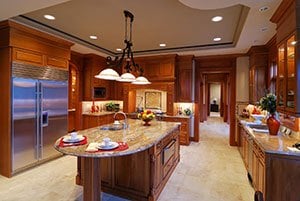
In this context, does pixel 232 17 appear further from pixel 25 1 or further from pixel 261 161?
pixel 25 1

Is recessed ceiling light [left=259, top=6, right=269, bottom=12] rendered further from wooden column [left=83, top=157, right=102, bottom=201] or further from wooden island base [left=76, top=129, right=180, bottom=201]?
wooden column [left=83, top=157, right=102, bottom=201]

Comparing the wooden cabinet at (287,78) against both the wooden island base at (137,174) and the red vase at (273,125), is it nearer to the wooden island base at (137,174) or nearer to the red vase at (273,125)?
the red vase at (273,125)

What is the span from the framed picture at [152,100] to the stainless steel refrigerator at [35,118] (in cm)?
310

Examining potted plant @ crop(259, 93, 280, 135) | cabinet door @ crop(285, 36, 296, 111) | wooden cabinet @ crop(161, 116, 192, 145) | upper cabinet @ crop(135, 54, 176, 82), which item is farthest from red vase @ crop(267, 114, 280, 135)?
upper cabinet @ crop(135, 54, 176, 82)

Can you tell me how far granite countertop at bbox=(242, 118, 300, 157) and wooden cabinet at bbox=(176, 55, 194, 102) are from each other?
9.92ft

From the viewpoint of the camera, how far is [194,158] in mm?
4633

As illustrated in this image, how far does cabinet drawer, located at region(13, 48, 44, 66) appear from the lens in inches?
137

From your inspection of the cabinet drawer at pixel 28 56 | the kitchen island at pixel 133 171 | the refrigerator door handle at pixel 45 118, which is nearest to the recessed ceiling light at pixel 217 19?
the kitchen island at pixel 133 171

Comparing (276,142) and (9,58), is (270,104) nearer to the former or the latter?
(276,142)

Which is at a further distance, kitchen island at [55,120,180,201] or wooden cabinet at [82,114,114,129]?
wooden cabinet at [82,114,114,129]

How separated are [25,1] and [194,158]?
14.9ft

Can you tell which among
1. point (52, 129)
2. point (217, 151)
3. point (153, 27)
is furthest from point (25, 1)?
point (217, 151)

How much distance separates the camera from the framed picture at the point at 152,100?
679 centimetres

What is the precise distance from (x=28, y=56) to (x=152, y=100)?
4.18m
